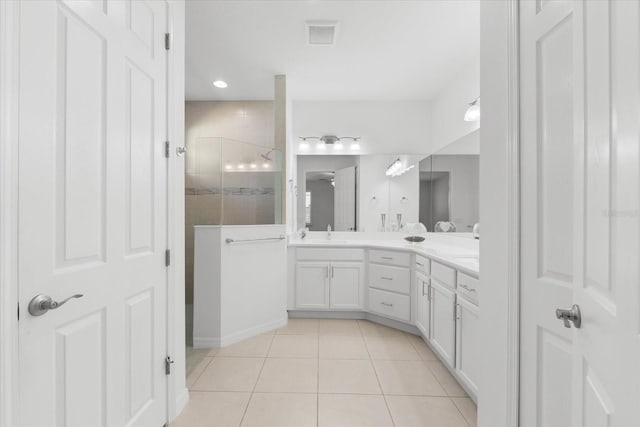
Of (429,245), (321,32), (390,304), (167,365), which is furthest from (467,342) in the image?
(321,32)

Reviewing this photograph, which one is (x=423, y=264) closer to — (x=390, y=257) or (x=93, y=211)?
(x=390, y=257)

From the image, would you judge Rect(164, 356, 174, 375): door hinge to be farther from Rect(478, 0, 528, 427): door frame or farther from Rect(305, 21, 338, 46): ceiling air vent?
Rect(305, 21, 338, 46): ceiling air vent

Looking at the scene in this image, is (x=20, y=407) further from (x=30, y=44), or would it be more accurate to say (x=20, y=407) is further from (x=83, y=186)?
(x=30, y=44)

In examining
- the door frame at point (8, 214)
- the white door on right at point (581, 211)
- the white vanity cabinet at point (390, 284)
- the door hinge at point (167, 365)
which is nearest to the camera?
the white door on right at point (581, 211)

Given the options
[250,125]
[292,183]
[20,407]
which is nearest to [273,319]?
[292,183]

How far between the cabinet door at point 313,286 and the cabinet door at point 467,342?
1605 millimetres

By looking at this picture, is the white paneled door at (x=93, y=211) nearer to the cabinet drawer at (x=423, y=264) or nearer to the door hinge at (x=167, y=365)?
the door hinge at (x=167, y=365)

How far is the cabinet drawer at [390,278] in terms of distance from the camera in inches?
120

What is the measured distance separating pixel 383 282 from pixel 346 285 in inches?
16.6

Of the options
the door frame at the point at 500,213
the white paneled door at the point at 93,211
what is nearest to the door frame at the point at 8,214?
the white paneled door at the point at 93,211

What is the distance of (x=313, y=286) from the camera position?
3.40 meters

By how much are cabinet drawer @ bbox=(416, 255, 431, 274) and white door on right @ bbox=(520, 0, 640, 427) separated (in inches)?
53.7

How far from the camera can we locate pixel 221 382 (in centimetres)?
209

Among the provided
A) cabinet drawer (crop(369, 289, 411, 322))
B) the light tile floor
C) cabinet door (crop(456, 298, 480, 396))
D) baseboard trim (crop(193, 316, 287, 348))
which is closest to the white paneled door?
the light tile floor
